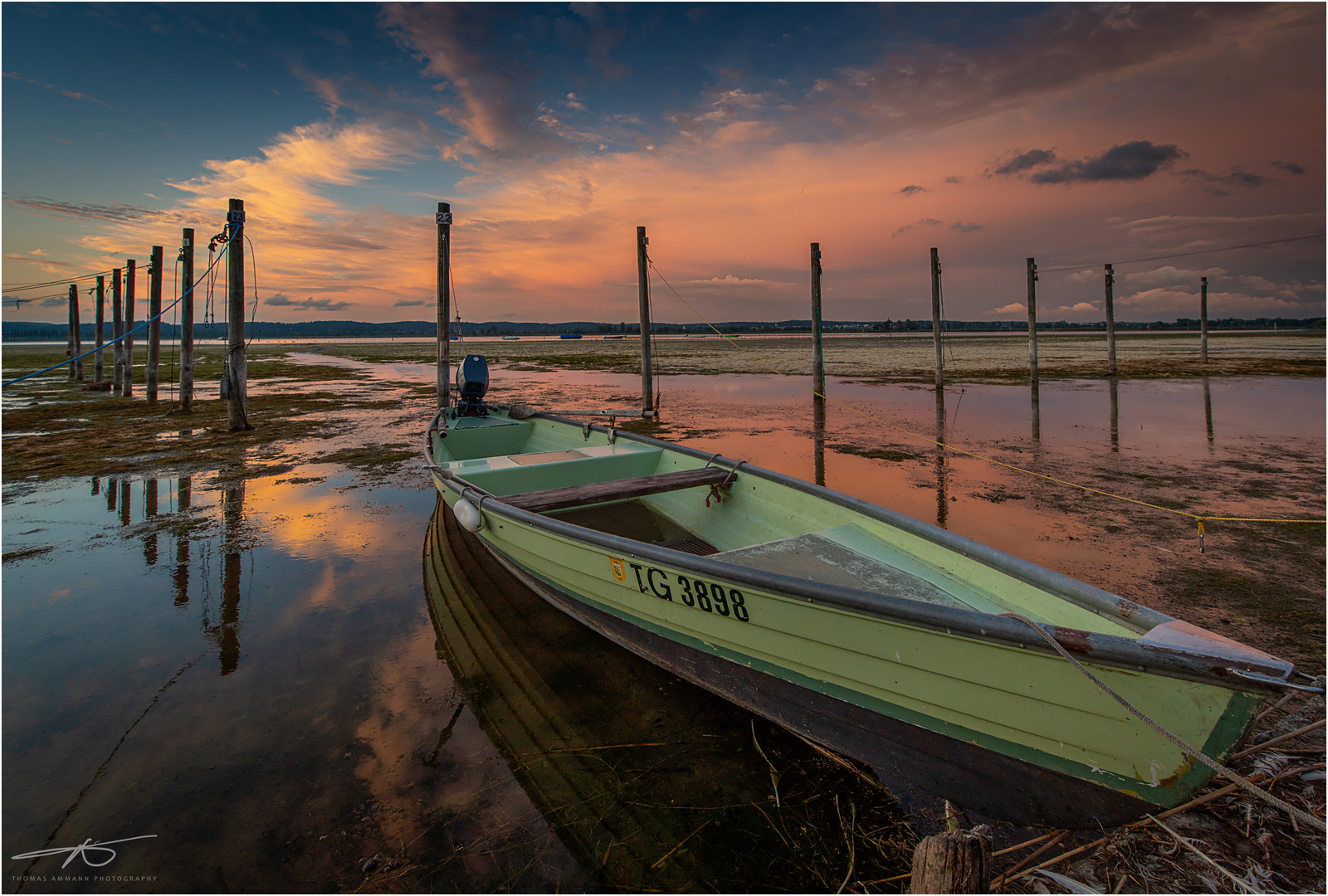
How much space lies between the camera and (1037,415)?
15.5m

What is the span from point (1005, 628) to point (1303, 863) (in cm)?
154

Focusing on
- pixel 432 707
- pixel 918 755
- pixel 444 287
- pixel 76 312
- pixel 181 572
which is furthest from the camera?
pixel 76 312

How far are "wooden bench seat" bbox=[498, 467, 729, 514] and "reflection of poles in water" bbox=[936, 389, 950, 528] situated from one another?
9.36 feet

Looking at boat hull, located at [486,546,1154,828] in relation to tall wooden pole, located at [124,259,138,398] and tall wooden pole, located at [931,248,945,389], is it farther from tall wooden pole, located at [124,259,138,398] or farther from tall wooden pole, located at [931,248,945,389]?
tall wooden pole, located at [124,259,138,398]

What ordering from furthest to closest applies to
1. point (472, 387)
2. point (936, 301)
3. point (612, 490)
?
1. point (936, 301)
2. point (472, 387)
3. point (612, 490)

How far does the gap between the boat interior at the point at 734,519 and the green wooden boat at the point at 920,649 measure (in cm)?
2

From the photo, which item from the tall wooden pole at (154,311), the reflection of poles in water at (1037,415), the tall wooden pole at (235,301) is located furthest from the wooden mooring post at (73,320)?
the reflection of poles in water at (1037,415)

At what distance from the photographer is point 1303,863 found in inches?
93.7

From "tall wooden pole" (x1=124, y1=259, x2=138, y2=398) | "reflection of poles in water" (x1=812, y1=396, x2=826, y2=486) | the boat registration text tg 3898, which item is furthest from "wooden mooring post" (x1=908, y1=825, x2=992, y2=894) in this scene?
"tall wooden pole" (x1=124, y1=259, x2=138, y2=398)

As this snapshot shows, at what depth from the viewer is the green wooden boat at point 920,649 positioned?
2.30 m

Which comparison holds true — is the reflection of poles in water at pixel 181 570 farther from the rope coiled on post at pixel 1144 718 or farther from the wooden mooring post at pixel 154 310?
the wooden mooring post at pixel 154 310

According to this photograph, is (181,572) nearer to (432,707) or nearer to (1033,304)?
(432,707)

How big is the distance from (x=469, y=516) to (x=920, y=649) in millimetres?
3991

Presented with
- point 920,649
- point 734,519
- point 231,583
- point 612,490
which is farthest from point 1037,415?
point 231,583
